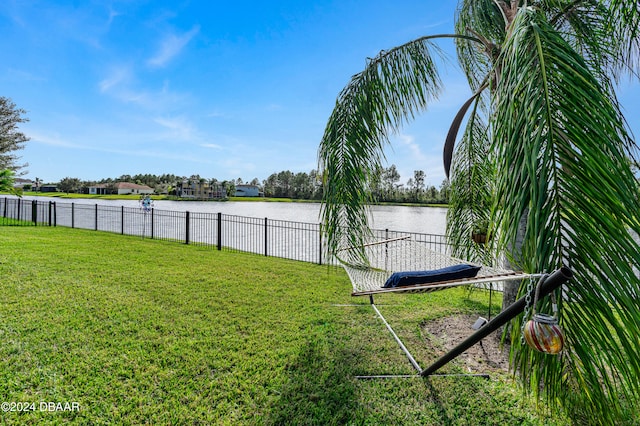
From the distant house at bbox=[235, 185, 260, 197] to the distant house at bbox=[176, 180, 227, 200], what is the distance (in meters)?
8.86

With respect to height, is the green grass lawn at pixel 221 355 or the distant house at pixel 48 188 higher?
the distant house at pixel 48 188

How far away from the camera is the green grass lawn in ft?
6.30

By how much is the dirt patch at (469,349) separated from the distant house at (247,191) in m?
53.3

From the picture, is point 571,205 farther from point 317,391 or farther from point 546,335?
point 317,391

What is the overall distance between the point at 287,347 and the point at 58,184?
70.2m

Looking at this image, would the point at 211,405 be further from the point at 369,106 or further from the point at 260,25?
the point at 260,25

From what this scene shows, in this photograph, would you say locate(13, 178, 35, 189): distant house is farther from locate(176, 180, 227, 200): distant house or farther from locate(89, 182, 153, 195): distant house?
locate(176, 180, 227, 200): distant house

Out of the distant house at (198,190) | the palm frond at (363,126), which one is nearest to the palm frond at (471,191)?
the palm frond at (363,126)

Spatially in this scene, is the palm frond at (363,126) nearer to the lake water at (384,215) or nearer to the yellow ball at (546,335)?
the lake water at (384,215)

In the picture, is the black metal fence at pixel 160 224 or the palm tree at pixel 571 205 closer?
the palm tree at pixel 571 205

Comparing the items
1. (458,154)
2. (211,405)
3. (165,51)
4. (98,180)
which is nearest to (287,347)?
(211,405)

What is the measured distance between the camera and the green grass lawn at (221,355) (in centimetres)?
192

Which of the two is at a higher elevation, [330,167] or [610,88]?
[610,88]

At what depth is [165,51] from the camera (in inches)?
286
